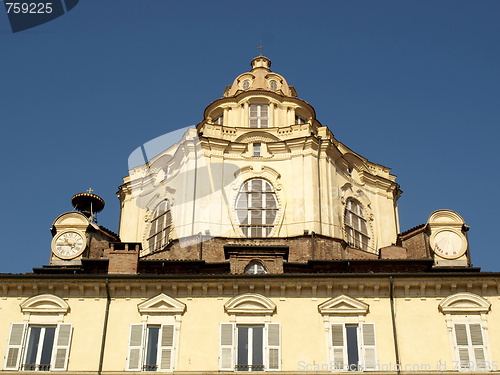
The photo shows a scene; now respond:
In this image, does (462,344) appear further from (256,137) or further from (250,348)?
(256,137)

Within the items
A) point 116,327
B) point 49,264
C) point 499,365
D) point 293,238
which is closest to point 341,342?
point 499,365

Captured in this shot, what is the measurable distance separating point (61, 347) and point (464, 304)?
14.5 metres

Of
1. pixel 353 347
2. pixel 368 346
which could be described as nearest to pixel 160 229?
pixel 353 347

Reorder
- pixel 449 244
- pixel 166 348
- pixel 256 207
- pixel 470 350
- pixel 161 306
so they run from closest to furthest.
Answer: pixel 470 350, pixel 166 348, pixel 161 306, pixel 449 244, pixel 256 207

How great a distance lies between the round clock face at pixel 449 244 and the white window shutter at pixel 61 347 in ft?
58.4

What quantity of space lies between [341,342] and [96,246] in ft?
53.4

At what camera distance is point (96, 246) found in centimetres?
4069

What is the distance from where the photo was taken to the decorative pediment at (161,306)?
97.1 ft

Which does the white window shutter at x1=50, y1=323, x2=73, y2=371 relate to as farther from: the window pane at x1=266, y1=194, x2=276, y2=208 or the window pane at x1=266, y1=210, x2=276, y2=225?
the window pane at x1=266, y1=194, x2=276, y2=208

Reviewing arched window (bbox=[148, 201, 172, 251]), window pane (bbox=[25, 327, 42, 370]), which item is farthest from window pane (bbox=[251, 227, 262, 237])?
window pane (bbox=[25, 327, 42, 370])

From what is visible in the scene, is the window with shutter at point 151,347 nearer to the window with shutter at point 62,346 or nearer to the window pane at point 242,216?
the window with shutter at point 62,346

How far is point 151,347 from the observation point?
28906mm

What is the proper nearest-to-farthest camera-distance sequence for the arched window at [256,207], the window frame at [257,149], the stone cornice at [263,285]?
the stone cornice at [263,285]
the arched window at [256,207]
the window frame at [257,149]

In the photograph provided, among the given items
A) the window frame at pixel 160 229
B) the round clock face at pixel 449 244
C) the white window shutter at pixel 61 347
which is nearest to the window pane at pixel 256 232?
the window frame at pixel 160 229
